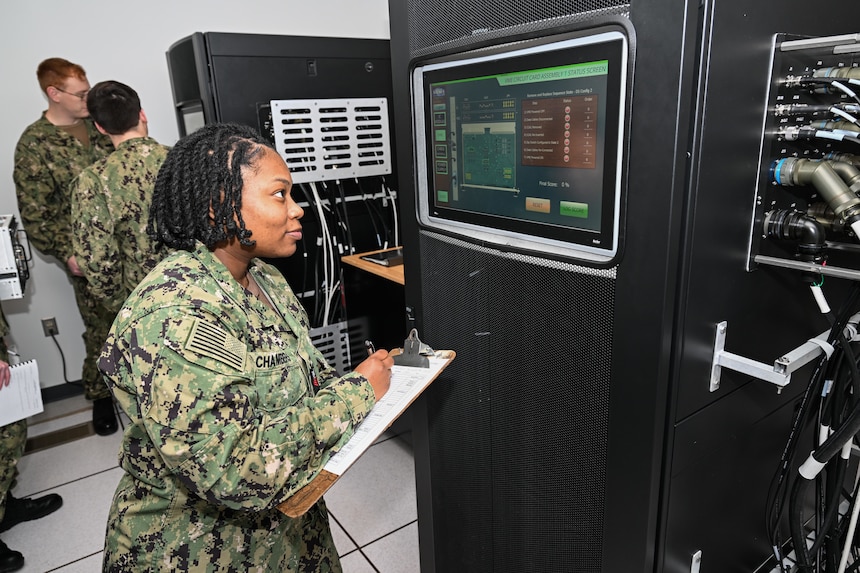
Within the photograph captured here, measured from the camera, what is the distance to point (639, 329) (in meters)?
0.87

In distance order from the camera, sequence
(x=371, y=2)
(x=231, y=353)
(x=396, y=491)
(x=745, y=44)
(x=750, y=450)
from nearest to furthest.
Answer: (x=745, y=44)
(x=231, y=353)
(x=750, y=450)
(x=396, y=491)
(x=371, y=2)

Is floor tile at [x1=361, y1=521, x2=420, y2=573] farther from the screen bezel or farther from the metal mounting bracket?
the metal mounting bracket

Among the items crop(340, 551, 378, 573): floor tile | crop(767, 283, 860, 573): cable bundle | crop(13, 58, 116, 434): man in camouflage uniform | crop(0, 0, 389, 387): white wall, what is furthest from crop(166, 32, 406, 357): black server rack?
crop(767, 283, 860, 573): cable bundle

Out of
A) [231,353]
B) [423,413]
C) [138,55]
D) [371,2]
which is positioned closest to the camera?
[231,353]

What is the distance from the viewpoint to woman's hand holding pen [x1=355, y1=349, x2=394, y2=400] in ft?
3.72

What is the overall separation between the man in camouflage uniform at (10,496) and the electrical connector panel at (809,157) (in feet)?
7.36

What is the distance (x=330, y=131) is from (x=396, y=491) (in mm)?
1524

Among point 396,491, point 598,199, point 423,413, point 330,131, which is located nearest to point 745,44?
point 598,199

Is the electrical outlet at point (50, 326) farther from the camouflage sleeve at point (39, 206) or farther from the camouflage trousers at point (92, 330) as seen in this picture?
the camouflage sleeve at point (39, 206)

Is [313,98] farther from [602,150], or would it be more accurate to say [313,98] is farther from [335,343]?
[602,150]

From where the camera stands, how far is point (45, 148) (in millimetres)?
2855

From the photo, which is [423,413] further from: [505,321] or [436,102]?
[436,102]

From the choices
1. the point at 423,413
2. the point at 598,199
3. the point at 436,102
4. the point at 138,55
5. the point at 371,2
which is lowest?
the point at 423,413

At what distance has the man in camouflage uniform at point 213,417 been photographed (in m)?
0.87
